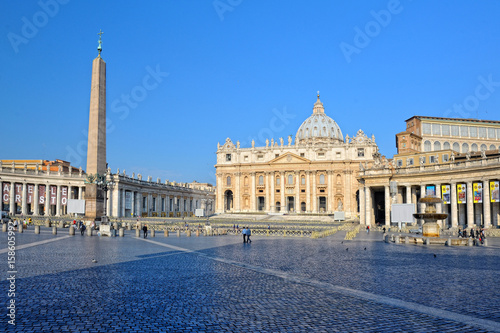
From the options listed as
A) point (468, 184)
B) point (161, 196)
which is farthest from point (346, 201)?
point (468, 184)

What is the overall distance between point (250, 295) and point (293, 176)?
3462 inches

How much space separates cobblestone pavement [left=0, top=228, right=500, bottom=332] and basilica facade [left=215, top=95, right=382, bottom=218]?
76.6m

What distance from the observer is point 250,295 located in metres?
10.4

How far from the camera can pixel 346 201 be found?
93500 mm

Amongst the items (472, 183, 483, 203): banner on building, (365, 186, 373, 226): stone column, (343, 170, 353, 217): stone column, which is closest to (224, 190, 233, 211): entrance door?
(343, 170, 353, 217): stone column

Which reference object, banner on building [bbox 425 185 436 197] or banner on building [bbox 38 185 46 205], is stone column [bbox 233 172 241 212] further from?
banner on building [bbox 425 185 436 197]

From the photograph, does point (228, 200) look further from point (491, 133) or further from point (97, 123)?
point (97, 123)

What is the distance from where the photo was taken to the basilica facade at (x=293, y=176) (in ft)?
308

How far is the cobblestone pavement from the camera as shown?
304 inches

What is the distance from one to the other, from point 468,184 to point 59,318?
43809mm

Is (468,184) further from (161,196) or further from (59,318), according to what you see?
(161,196)

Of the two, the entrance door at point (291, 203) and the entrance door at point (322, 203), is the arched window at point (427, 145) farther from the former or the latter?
the entrance door at point (291, 203)

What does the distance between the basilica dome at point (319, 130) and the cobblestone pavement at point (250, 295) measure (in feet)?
369

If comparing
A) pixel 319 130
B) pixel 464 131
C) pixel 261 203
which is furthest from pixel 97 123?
pixel 319 130
